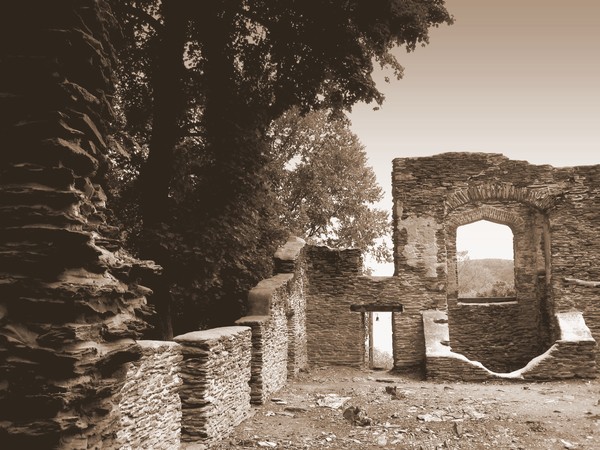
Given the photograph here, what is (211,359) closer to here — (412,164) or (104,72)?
(104,72)

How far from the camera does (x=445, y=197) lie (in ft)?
48.1

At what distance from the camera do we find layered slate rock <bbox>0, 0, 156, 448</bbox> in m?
2.59

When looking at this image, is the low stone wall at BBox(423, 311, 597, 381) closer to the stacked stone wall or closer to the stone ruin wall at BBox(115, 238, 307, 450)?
the stacked stone wall

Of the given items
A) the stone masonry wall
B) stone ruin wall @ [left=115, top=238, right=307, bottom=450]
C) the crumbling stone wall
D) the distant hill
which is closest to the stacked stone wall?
the stone masonry wall

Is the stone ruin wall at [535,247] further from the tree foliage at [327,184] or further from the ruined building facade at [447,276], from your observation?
the tree foliage at [327,184]

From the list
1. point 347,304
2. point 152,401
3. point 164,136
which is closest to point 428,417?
point 152,401

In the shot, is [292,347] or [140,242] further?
[292,347]

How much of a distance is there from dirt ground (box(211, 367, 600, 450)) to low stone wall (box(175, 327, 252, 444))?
0.27 m

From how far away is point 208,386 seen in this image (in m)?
7.29

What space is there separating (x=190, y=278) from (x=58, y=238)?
868 centimetres

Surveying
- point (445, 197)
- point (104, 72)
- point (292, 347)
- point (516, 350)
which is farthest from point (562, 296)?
point (104, 72)

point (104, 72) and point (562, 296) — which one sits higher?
point (104, 72)

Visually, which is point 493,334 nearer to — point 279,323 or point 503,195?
point 503,195

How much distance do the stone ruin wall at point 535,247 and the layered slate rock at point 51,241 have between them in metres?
12.2
